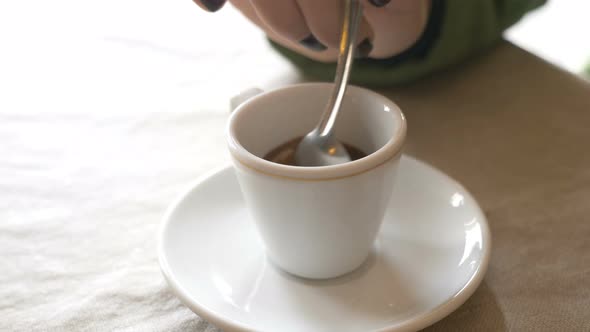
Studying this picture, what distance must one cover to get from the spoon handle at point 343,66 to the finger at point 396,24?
0.20 ft

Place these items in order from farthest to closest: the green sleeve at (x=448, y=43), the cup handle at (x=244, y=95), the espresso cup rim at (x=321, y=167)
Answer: the green sleeve at (x=448, y=43) < the cup handle at (x=244, y=95) < the espresso cup rim at (x=321, y=167)

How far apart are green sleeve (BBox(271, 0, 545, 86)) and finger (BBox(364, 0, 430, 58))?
0.07ft

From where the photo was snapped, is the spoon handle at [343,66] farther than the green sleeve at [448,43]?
No

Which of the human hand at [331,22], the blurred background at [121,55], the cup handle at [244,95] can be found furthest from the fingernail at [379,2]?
the blurred background at [121,55]

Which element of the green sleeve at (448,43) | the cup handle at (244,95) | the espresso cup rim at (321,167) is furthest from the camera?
the green sleeve at (448,43)

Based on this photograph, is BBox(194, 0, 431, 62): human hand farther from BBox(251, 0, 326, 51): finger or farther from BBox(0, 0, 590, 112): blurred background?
BBox(0, 0, 590, 112): blurred background

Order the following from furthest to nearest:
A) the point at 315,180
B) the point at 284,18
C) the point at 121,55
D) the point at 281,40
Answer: the point at 121,55
the point at 281,40
the point at 284,18
the point at 315,180

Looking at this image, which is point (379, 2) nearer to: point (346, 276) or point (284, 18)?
point (284, 18)

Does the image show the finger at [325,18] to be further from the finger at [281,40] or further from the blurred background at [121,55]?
the blurred background at [121,55]

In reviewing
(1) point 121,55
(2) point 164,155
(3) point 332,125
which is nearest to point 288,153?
(3) point 332,125

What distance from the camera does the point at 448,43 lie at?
1.91 ft

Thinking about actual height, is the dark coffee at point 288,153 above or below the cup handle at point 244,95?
below

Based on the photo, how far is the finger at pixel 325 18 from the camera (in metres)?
0.43

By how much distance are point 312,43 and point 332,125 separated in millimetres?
105
